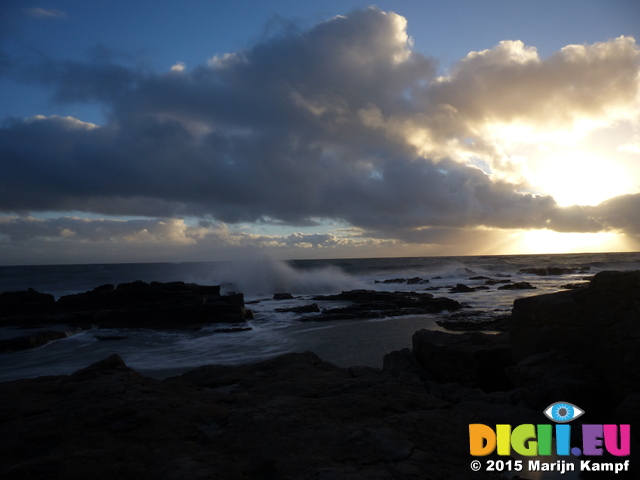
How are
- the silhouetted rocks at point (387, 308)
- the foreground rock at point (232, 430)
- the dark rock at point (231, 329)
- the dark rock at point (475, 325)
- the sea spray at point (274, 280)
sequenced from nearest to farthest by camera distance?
1. the foreground rock at point (232, 430)
2. the dark rock at point (475, 325)
3. the dark rock at point (231, 329)
4. the silhouetted rocks at point (387, 308)
5. the sea spray at point (274, 280)

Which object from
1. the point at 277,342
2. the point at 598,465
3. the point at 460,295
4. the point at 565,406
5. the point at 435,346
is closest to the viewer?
the point at 598,465

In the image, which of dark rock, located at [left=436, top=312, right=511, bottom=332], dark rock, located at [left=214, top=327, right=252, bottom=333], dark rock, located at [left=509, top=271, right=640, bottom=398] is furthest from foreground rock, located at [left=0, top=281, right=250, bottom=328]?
dark rock, located at [left=509, top=271, right=640, bottom=398]

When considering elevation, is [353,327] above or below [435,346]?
below

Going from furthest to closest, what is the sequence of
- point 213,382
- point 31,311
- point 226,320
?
point 31,311
point 226,320
point 213,382

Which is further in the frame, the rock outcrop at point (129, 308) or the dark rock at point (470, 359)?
the rock outcrop at point (129, 308)

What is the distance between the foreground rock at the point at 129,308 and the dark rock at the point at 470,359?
39.1 feet

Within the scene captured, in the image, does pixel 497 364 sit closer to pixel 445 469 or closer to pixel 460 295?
pixel 445 469

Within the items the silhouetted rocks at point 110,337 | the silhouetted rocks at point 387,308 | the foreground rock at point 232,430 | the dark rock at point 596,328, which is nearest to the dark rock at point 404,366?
the foreground rock at point 232,430

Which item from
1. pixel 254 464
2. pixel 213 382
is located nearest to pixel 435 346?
pixel 213 382

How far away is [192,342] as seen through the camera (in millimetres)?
13453

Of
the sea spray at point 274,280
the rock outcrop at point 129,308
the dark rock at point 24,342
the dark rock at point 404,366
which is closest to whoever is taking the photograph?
the dark rock at point 404,366

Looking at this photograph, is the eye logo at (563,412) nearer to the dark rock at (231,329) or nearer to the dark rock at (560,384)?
the dark rock at (560,384)

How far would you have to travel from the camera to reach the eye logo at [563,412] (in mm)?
4297

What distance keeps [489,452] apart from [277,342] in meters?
9.89
